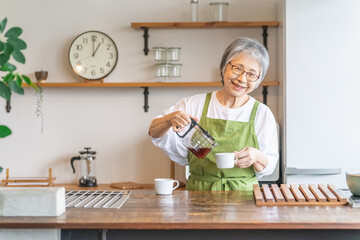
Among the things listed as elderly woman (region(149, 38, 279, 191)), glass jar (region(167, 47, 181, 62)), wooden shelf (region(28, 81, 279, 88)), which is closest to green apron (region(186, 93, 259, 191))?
elderly woman (region(149, 38, 279, 191))

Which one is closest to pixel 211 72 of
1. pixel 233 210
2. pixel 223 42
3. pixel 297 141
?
pixel 223 42

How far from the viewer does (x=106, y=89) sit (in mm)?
4449

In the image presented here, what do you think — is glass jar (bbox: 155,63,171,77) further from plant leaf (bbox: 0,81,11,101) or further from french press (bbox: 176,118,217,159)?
plant leaf (bbox: 0,81,11,101)

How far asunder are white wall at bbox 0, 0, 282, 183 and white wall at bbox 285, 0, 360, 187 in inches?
22.4

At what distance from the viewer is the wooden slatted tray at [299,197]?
7.38 feet

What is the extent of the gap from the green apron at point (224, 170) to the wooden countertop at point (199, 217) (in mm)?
476

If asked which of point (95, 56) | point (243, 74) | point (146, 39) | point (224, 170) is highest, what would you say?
point (146, 39)

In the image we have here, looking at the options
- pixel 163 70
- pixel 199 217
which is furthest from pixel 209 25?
pixel 199 217

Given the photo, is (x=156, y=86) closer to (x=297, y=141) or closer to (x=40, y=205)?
(x=297, y=141)

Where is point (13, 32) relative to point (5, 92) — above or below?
above

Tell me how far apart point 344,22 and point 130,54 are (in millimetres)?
1612

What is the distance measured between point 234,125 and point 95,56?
1796mm

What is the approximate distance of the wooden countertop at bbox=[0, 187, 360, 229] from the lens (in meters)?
1.93

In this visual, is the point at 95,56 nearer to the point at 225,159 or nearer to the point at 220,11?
the point at 220,11
